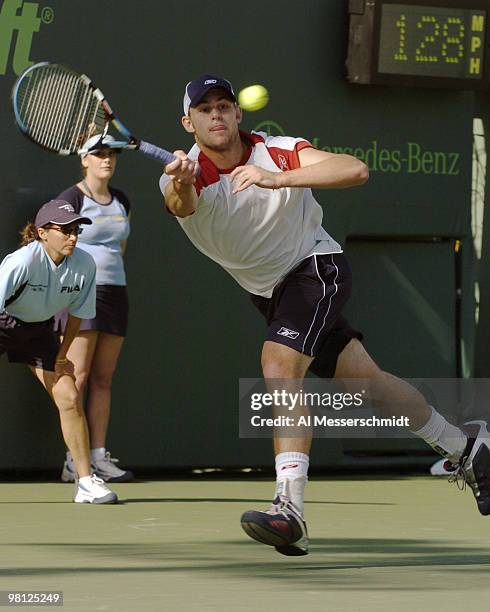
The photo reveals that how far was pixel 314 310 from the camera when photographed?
5664 mm

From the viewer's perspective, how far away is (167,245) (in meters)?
8.84

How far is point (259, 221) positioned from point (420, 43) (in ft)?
12.4

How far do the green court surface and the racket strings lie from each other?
1.64 m

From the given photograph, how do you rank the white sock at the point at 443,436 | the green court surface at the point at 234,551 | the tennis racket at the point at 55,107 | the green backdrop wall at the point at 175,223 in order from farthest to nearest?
the green backdrop wall at the point at 175,223 < the tennis racket at the point at 55,107 < the white sock at the point at 443,436 < the green court surface at the point at 234,551

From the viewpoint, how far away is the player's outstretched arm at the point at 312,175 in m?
5.09

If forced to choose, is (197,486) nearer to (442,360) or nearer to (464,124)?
(442,360)

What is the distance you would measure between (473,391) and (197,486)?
2.07m

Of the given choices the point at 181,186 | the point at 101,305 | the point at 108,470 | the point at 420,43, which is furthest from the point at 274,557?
the point at 420,43

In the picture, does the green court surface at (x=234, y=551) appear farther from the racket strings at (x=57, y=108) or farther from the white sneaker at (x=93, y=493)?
the racket strings at (x=57, y=108)

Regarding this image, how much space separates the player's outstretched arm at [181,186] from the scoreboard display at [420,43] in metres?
3.74

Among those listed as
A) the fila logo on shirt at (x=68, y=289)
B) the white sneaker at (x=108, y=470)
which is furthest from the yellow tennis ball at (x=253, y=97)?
the white sneaker at (x=108, y=470)

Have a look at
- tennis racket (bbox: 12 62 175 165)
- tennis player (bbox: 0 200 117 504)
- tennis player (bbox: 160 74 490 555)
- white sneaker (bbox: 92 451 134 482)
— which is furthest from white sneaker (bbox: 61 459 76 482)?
tennis player (bbox: 160 74 490 555)

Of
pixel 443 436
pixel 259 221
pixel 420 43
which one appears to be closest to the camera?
pixel 259 221

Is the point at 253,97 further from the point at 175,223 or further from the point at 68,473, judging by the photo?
the point at 68,473
